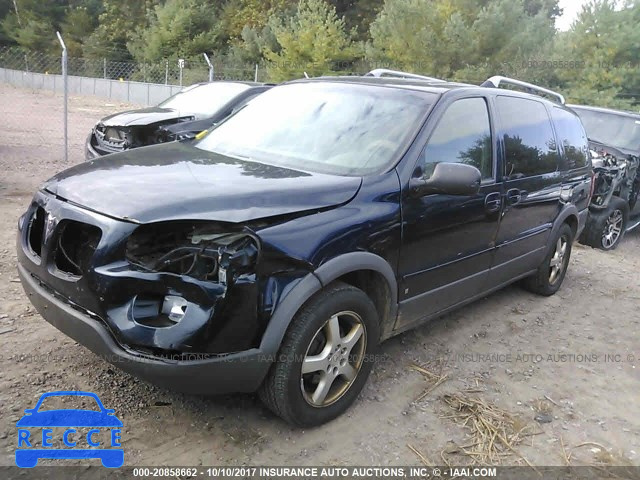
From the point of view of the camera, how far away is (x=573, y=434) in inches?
129

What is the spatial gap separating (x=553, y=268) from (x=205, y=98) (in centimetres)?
569

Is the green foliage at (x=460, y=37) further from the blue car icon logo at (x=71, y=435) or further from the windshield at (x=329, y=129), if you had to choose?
the blue car icon logo at (x=71, y=435)

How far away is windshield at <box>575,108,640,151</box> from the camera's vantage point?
834cm

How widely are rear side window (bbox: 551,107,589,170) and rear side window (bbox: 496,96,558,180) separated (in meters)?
0.22

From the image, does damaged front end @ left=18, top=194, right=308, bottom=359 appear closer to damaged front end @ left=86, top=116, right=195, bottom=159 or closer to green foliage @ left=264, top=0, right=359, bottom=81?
damaged front end @ left=86, top=116, right=195, bottom=159

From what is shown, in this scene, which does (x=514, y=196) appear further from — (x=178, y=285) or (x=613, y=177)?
(x=613, y=177)

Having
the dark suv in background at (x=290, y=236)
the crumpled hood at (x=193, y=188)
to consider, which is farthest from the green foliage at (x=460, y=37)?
the crumpled hood at (x=193, y=188)

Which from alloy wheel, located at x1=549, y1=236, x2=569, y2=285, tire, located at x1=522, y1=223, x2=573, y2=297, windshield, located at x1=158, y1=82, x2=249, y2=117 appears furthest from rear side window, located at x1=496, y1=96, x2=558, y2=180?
windshield, located at x1=158, y1=82, x2=249, y2=117

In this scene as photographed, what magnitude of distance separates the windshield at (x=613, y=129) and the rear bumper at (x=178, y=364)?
25.0 ft

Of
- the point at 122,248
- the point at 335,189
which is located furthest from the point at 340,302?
the point at 122,248

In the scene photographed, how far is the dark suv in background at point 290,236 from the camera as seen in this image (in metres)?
2.49

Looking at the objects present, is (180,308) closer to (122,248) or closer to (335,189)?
(122,248)

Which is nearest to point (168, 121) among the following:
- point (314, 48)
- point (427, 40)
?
point (427, 40)

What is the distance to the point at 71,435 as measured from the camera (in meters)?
2.76
